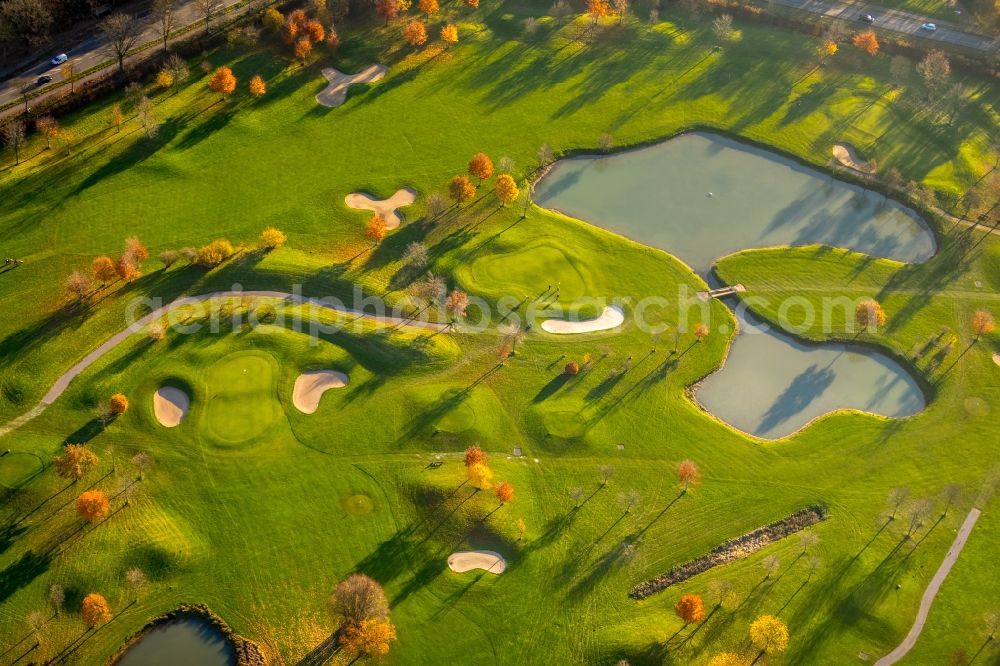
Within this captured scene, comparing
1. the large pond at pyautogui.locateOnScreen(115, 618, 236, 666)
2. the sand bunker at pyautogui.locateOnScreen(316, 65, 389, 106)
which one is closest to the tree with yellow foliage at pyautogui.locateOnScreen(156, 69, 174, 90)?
the sand bunker at pyautogui.locateOnScreen(316, 65, 389, 106)

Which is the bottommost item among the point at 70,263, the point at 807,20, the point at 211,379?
the point at 211,379

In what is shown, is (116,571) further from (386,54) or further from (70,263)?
(386,54)

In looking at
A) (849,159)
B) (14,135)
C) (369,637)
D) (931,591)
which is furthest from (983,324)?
(14,135)

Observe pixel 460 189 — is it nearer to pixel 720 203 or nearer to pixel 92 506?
pixel 720 203

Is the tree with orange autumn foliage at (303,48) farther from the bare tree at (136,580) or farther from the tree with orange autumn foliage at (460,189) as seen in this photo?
the bare tree at (136,580)

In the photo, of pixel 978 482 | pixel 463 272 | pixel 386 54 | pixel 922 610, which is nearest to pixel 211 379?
pixel 463 272

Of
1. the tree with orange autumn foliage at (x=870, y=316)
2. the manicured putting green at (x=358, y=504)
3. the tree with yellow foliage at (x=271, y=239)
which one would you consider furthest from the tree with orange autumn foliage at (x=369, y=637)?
the tree with orange autumn foliage at (x=870, y=316)

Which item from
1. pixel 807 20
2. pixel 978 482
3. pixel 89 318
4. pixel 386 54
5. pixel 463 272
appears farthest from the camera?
pixel 807 20
